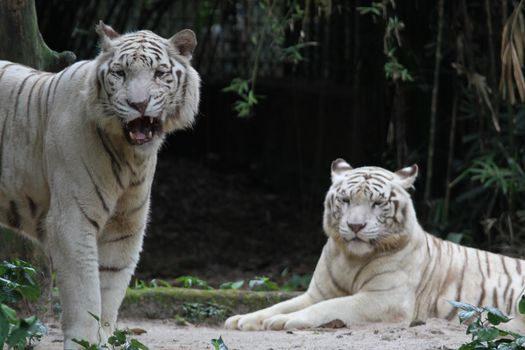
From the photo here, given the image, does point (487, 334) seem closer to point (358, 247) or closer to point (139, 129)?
point (139, 129)

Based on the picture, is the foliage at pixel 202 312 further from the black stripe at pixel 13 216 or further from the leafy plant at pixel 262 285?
the black stripe at pixel 13 216

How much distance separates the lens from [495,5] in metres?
7.15

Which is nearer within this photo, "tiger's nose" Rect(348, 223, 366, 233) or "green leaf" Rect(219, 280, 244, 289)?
"tiger's nose" Rect(348, 223, 366, 233)

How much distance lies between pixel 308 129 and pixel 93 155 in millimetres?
5849

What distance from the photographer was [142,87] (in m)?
3.76

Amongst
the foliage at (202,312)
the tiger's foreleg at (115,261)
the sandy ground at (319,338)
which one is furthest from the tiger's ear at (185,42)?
the foliage at (202,312)

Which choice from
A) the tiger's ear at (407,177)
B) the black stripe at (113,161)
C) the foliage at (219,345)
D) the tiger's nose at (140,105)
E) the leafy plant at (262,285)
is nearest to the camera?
the foliage at (219,345)

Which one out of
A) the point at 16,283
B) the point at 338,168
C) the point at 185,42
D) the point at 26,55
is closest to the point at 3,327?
the point at 16,283

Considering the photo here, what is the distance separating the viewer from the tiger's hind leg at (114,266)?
4.08 m

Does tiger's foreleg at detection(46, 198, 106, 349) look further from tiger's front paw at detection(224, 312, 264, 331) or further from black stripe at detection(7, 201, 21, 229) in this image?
tiger's front paw at detection(224, 312, 264, 331)

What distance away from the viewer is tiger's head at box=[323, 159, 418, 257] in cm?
523

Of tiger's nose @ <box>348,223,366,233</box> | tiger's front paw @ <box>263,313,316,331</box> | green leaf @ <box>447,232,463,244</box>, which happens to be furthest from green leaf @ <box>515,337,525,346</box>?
green leaf @ <box>447,232,463,244</box>

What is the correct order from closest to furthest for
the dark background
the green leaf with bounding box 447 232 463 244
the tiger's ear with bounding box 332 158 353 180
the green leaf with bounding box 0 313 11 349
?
the green leaf with bounding box 0 313 11 349
the tiger's ear with bounding box 332 158 353 180
the green leaf with bounding box 447 232 463 244
the dark background

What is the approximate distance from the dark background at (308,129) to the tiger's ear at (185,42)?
2150 millimetres
